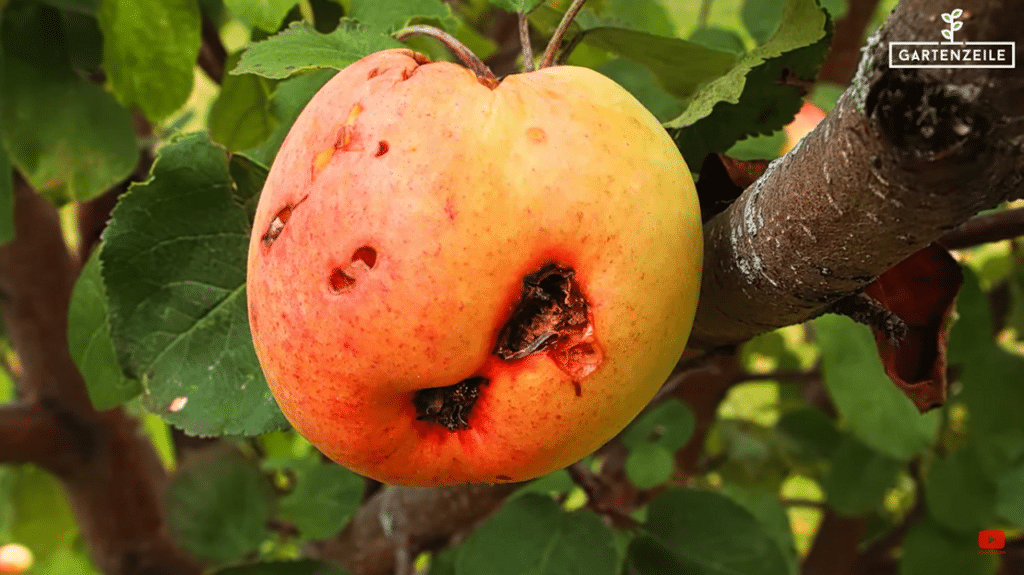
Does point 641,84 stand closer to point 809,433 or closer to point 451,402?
point 451,402

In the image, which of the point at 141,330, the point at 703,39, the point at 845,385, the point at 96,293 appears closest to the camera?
the point at 141,330

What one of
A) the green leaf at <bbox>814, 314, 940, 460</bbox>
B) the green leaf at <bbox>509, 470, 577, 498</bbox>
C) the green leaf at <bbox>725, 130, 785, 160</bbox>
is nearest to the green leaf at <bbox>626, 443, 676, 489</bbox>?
the green leaf at <bbox>509, 470, 577, 498</bbox>

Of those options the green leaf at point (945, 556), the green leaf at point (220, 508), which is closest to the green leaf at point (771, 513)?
the green leaf at point (945, 556)

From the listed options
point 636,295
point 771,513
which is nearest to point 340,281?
point 636,295

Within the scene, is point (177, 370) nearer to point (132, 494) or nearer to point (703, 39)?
point (703, 39)

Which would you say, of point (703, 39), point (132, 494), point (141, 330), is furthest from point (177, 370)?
point (132, 494)
